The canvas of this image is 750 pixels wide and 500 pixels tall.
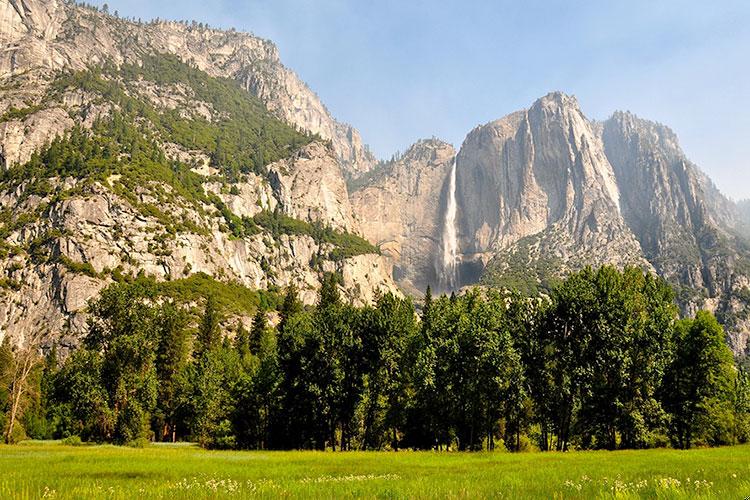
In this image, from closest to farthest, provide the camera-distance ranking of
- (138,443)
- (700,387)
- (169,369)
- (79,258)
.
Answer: (700,387) → (138,443) → (169,369) → (79,258)

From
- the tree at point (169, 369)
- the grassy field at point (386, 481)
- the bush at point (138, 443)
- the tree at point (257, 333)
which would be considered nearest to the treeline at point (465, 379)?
the bush at point (138, 443)

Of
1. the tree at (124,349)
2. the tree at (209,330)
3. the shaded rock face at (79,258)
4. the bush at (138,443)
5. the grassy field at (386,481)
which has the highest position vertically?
the shaded rock face at (79,258)

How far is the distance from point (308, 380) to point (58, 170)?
17057cm

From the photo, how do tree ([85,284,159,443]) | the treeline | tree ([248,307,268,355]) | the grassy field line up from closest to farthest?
the grassy field, the treeline, tree ([85,284,159,443]), tree ([248,307,268,355])

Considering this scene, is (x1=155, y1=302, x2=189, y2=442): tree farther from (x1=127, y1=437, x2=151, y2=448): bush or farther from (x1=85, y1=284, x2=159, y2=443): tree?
(x1=127, y1=437, x2=151, y2=448): bush

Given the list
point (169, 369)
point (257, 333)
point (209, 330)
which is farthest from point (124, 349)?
point (257, 333)

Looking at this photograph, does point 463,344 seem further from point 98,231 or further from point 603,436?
point 98,231

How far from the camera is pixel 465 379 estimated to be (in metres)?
50.6

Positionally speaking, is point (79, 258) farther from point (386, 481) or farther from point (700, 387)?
point (386, 481)

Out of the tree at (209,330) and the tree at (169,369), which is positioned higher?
the tree at (209,330)

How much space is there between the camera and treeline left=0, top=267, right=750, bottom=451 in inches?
1943

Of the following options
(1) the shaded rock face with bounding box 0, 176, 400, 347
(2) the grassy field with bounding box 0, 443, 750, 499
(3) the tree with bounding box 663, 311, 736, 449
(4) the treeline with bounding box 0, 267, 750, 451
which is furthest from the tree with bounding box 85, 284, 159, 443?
(1) the shaded rock face with bounding box 0, 176, 400, 347

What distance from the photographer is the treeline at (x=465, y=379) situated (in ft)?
162

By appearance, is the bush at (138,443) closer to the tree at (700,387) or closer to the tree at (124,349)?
the tree at (124,349)
